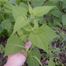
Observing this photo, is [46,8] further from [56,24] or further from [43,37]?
[56,24]

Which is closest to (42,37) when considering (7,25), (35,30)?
(35,30)

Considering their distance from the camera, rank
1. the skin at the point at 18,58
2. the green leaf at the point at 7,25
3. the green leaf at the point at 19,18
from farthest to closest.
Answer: the green leaf at the point at 7,25 < the skin at the point at 18,58 < the green leaf at the point at 19,18

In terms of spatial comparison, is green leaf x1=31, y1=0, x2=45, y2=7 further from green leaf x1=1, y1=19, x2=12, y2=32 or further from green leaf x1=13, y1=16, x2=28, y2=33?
green leaf x1=13, y1=16, x2=28, y2=33

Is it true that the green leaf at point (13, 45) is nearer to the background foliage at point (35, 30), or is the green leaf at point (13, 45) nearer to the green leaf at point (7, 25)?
the background foliage at point (35, 30)

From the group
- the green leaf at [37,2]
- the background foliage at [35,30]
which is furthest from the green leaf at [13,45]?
the green leaf at [37,2]

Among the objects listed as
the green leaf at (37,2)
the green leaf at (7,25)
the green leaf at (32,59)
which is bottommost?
the green leaf at (32,59)

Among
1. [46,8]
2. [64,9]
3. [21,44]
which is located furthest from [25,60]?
[64,9]

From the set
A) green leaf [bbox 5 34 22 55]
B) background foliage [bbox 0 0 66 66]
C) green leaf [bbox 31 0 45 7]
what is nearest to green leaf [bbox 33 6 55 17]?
background foliage [bbox 0 0 66 66]
